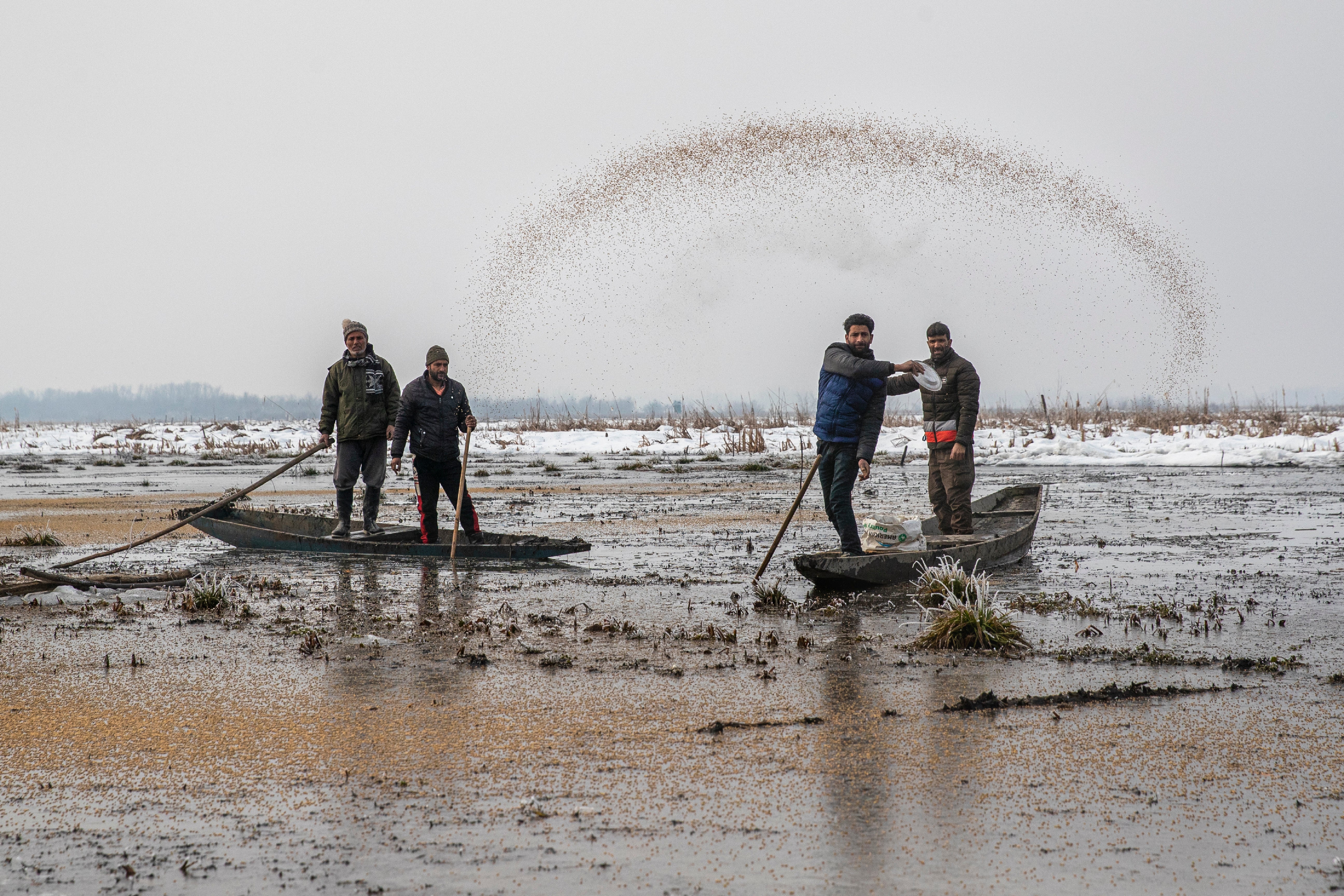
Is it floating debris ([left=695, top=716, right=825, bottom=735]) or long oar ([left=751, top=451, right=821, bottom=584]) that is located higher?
long oar ([left=751, top=451, right=821, bottom=584])

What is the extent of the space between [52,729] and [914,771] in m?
3.87

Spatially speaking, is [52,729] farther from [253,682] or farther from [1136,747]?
[1136,747]

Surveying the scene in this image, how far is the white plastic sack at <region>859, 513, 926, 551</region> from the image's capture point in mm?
9086

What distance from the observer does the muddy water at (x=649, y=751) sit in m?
3.29

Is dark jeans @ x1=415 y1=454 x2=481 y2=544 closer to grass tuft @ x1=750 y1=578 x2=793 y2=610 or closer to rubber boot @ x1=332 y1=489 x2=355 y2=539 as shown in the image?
rubber boot @ x1=332 y1=489 x2=355 y2=539

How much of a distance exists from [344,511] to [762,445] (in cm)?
2566

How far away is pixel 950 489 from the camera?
10234mm

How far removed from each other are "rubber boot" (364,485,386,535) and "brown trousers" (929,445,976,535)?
5.94 meters

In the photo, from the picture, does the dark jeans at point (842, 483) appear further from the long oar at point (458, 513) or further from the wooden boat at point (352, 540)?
the long oar at point (458, 513)

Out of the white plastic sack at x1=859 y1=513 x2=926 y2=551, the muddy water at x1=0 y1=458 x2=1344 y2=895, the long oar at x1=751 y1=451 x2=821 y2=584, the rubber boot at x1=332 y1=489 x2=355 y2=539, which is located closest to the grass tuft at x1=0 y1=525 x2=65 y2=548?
the rubber boot at x1=332 y1=489 x2=355 y2=539

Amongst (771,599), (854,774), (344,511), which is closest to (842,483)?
(771,599)

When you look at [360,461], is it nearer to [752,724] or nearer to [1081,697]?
[752,724]

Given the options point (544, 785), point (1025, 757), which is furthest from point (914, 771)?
point (544, 785)

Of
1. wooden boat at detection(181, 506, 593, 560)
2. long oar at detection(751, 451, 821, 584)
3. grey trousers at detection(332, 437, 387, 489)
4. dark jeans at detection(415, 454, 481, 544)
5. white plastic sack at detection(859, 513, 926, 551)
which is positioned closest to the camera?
long oar at detection(751, 451, 821, 584)
